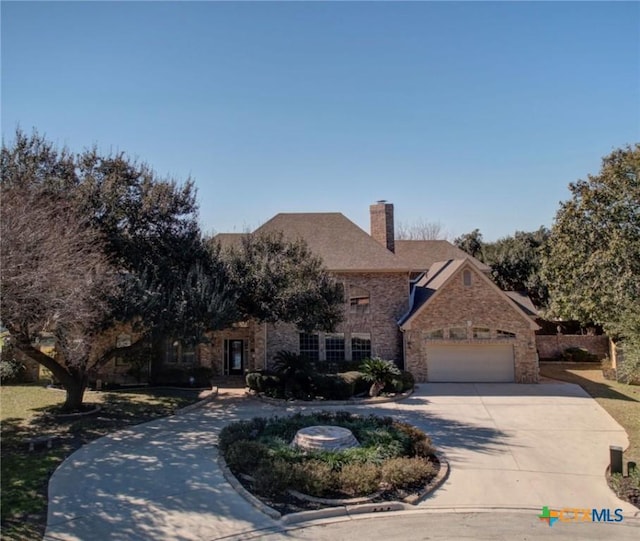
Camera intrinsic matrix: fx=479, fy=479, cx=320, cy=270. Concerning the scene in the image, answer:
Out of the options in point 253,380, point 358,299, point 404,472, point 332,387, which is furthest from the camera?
point 358,299

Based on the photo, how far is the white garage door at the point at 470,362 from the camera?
Result: 24453 millimetres

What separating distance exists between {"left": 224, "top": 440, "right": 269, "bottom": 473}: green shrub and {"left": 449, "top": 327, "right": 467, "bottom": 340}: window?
14454 mm

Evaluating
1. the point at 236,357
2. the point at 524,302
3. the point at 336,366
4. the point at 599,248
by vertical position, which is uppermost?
the point at 599,248

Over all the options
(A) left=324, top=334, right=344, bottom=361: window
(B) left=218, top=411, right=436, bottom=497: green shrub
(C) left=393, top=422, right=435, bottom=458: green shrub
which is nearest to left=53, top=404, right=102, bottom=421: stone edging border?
(B) left=218, top=411, right=436, bottom=497: green shrub

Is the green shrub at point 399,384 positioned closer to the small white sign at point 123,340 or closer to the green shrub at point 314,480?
the green shrub at point 314,480

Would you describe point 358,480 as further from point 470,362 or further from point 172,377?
point 172,377

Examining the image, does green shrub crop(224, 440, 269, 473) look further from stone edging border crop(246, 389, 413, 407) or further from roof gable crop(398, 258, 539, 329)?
roof gable crop(398, 258, 539, 329)

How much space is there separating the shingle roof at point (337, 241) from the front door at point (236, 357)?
651 centimetres

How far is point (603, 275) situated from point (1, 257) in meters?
25.8

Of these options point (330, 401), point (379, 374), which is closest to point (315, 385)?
point (330, 401)

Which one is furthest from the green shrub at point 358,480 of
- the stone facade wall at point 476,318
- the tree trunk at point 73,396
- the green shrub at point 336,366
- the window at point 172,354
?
the window at point 172,354

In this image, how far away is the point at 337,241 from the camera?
27469mm

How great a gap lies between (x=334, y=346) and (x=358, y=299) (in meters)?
Result: 2.89

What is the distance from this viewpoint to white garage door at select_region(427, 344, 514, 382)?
963 inches
